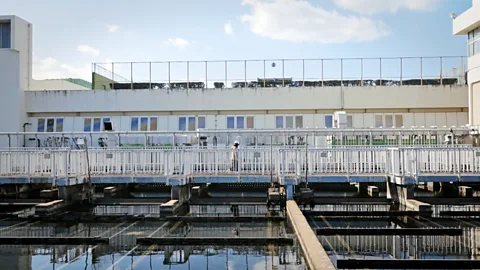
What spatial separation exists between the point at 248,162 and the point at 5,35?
2174cm

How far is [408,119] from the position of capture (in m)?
30.0

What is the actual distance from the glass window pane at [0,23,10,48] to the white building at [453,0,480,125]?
1084 inches

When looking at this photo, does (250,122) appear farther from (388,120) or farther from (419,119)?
(419,119)

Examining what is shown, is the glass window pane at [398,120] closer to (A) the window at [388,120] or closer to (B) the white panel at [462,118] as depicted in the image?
(A) the window at [388,120]

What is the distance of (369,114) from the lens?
98.9ft

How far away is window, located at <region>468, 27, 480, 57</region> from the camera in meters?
25.3

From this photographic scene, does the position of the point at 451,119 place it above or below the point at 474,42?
below

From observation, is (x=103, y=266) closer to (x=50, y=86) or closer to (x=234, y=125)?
(x=234, y=125)

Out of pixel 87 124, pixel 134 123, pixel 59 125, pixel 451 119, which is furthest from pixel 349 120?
pixel 59 125

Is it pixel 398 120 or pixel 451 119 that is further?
pixel 398 120

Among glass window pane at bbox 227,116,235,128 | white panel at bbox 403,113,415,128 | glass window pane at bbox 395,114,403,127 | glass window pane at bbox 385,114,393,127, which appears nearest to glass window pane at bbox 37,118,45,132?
glass window pane at bbox 227,116,235,128

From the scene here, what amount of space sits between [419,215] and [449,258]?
5.46 metres

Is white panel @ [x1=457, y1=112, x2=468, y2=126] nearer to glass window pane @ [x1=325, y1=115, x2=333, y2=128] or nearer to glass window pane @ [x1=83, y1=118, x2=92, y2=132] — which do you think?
glass window pane @ [x1=325, y1=115, x2=333, y2=128]

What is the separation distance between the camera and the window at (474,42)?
25.3 m
